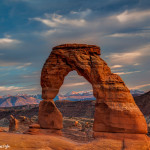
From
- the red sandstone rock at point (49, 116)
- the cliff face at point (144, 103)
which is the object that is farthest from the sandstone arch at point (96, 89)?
the cliff face at point (144, 103)

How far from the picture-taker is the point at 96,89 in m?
15.4

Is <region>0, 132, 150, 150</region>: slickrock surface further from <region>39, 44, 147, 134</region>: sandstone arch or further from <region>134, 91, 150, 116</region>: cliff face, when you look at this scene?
<region>134, 91, 150, 116</region>: cliff face

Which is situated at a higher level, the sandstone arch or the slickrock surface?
the sandstone arch

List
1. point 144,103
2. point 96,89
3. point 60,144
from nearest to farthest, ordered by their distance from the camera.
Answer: point 60,144 < point 96,89 < point 144,103

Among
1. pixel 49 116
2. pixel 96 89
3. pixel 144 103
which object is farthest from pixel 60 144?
pixel 144 103

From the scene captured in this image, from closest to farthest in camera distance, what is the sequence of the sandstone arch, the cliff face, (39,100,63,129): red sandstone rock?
the sandstone arch < (39,100,63,129): red sandstone rock < the cliff face

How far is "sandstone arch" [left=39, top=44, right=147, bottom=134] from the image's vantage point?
14.3 m

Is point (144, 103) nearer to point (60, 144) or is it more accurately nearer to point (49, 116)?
point (49, 116)

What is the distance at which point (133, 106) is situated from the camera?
48.5 ft

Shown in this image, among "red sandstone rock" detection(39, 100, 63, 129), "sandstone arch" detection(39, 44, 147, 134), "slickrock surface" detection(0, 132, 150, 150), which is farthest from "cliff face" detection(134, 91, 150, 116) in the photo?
"slickrock surface" detection(0, 132, 150, 150)

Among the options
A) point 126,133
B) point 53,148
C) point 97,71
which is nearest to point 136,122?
point 126,133

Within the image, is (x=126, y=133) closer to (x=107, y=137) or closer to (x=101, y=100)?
(x=107, y=137)

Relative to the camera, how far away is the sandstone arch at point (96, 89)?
14328mm

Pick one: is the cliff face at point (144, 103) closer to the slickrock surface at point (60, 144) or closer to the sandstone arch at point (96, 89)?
the sandstone arch at point (96, 89)
